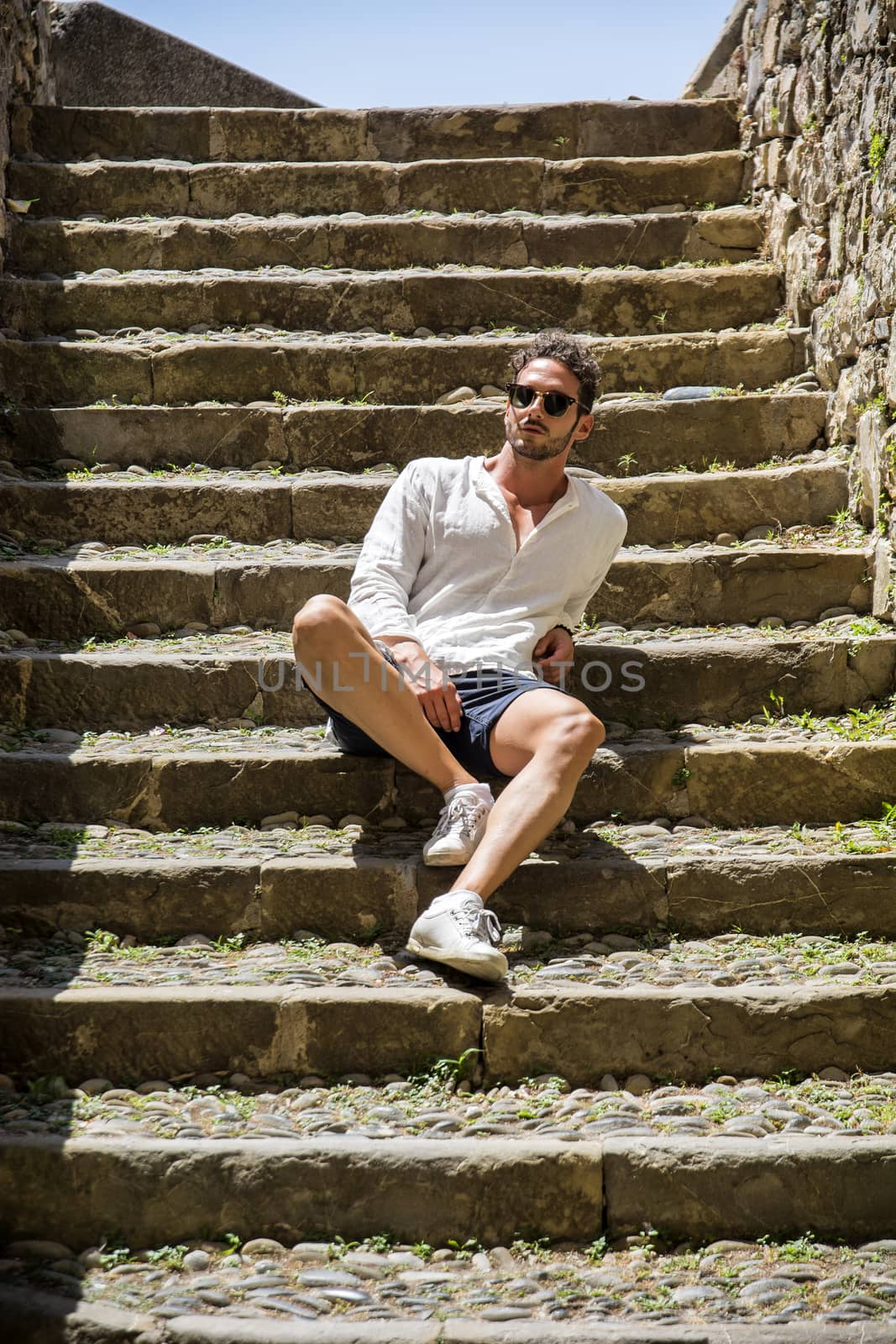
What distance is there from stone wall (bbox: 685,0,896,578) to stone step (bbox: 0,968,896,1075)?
162 centimetres

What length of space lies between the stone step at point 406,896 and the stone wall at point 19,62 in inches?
115

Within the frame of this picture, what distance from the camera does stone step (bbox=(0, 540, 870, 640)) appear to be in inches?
148

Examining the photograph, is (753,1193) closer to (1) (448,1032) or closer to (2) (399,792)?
(1) (448,1032)

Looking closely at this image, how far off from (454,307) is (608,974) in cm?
292

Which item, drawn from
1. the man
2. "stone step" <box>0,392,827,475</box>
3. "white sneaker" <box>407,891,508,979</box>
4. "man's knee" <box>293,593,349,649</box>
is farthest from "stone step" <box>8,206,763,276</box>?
"white sneaker" <box>407,891,508,979</box>

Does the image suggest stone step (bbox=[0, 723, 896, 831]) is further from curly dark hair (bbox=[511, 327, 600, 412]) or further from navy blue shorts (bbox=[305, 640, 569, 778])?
curly dark hair (bbox=[511, 327, 600, 412])

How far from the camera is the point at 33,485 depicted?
4070 mm

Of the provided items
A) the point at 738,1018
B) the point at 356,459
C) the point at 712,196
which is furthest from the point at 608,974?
the point at 712,196

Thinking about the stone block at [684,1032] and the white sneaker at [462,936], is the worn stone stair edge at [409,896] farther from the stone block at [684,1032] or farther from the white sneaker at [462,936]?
the stone block at [684,1032]

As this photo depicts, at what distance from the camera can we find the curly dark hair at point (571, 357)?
3.36 metres

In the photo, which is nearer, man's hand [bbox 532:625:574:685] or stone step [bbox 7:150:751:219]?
man's hand [bbox 532:625:574:685]

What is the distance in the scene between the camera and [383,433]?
14.4 ft

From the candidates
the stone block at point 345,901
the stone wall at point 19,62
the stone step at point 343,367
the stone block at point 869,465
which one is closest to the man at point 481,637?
the stone block at point 345,901

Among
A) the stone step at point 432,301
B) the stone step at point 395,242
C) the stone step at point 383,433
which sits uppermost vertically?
the stone step at point 395,242
